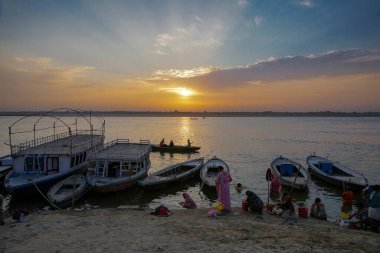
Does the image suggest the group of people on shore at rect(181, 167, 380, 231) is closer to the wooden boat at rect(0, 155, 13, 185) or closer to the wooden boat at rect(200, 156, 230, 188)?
the wooden boat at rect(200, 156, 230, 188)

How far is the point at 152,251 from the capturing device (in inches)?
452

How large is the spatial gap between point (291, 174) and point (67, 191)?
20.3 m

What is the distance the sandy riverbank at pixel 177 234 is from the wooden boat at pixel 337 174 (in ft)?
41.6

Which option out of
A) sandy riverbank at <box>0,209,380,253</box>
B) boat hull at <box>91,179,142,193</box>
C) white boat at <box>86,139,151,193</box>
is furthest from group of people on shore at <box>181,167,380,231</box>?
white boat at <box>86,139,151,193</box>

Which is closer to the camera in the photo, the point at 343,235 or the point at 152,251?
the point at 152,251

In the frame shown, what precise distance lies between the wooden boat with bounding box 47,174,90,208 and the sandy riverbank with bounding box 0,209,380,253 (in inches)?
161

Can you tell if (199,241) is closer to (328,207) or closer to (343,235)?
(343,235)

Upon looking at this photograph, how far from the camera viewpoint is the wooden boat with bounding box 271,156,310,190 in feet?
88.1

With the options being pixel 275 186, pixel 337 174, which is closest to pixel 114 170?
pixel 275 186

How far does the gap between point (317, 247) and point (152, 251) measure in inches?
244

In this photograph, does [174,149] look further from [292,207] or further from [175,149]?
[292,207]

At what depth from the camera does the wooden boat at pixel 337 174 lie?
26.9 meters

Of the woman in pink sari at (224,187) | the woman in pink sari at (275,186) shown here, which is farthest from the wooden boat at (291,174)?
the woman in pink sari at (224,187)

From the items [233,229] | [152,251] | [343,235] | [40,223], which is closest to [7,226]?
[40,223]
